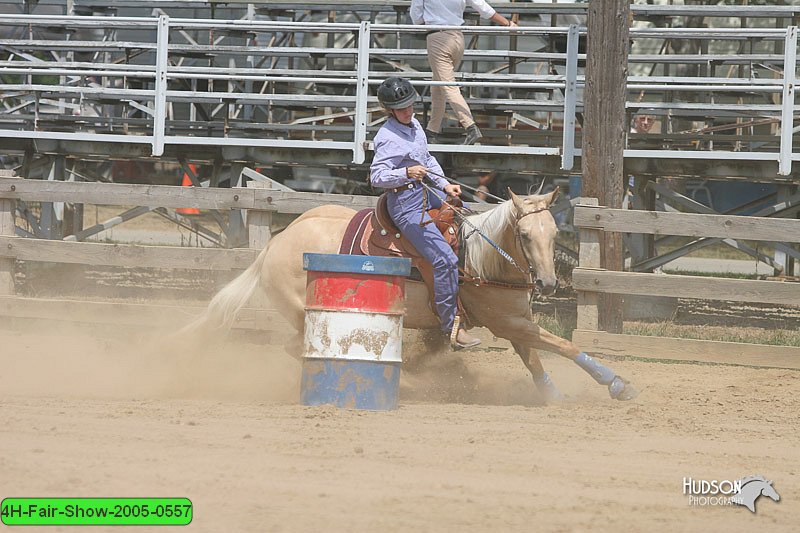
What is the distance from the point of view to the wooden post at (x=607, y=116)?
1037 cm

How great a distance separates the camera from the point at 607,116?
34.1 feet

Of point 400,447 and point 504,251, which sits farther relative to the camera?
point 504,251

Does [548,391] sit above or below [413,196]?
below

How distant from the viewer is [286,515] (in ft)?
14.8

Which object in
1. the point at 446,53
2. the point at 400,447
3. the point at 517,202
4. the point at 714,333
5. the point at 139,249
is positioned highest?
the point at 446,53

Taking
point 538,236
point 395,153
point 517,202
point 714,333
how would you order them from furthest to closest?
point 714,333
point 395,153
point 517,202
point 538,236

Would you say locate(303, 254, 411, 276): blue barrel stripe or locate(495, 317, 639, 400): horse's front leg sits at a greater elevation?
locate(303, 254, 411, 276): blue barrel stripe

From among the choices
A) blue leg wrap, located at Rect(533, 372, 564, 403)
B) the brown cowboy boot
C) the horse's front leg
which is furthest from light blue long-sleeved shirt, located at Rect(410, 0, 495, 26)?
blue leg wrap, located at Rect(533, 372, 564, 403)

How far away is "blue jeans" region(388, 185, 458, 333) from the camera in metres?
7.70

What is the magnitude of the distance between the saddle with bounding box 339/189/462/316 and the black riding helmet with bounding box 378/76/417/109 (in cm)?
74

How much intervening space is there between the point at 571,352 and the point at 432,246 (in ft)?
4.30

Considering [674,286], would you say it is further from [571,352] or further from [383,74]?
[383,74]

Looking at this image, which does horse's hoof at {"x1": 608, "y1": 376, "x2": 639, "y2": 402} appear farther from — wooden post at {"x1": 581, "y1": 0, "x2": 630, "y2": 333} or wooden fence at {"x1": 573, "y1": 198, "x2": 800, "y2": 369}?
wooden post at {"x1": 581, "y1": 0, "x2": 630, "y2": 333}

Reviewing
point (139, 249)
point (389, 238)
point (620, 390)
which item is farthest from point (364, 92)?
point (620, 390)
